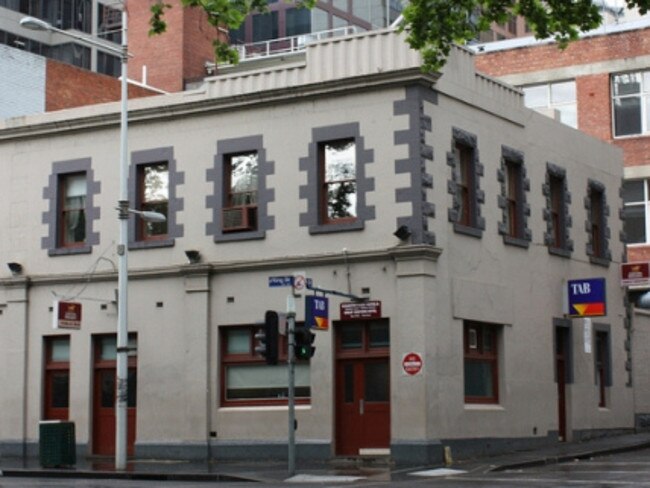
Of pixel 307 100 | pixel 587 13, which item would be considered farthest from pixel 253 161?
pixel 587 13

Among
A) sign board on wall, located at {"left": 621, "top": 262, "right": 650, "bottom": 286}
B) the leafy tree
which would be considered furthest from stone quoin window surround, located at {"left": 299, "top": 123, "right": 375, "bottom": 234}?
sign board on wall, located at {"left": 621, "top": 262, "right": 650, "bottom": 286}

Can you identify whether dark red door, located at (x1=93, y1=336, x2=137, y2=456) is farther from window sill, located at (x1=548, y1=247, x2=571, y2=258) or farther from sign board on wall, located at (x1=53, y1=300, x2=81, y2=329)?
window sill, located at (x1=548, y1=247, x2=571, y2=258)

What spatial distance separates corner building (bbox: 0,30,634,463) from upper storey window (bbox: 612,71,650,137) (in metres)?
13.3

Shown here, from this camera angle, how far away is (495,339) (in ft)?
101

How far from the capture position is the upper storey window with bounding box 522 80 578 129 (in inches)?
1908

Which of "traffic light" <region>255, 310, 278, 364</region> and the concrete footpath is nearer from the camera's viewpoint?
"traffic light" <region>255, 310, 278, 364</region>

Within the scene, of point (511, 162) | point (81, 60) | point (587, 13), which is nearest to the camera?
point (587, 13)

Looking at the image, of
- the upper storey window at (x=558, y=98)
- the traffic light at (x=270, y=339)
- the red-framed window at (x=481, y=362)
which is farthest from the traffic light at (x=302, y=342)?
the upper storey window at (x=558, y=98)

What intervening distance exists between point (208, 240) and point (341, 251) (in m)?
3.61

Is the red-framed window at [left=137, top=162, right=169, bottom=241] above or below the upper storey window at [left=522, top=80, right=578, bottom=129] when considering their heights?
below

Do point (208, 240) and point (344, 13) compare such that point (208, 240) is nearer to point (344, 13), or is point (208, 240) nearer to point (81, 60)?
point (81, 60)

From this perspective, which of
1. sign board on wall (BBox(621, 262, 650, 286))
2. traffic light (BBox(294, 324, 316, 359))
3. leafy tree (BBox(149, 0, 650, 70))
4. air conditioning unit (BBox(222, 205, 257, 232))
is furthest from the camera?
sign board on wall (BBox(621, 262, 650, 286))

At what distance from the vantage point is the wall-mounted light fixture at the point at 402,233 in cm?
2788

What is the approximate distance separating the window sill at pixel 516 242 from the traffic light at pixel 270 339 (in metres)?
7.95
